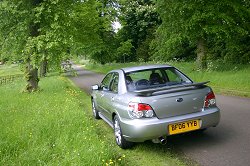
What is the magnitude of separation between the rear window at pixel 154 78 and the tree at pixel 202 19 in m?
11.4

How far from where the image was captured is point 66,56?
16.3 meters

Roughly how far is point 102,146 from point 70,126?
1959 mm

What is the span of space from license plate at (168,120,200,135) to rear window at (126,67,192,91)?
4.31 ft

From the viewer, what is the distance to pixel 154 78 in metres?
7.39

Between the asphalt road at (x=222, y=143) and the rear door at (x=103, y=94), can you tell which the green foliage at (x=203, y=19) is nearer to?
the asphalt road at (x=222, y=143)

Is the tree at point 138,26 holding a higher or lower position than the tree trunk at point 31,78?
higher

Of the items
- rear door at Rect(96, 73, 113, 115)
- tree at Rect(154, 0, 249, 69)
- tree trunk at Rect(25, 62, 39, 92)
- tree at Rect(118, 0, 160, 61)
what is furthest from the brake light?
tree at Rect(118, 0, 160, 61)

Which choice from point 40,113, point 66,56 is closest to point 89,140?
point 40,113

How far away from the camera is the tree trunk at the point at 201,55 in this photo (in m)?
21.0

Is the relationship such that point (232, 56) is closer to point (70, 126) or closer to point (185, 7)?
point (185, 7)

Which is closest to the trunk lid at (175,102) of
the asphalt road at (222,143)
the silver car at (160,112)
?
the silver car at (160,112)

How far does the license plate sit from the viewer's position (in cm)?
595

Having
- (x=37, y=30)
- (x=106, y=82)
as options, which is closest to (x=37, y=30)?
(x=37, y=30)

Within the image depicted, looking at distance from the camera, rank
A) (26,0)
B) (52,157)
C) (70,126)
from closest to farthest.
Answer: (52,157)
(70,126)
(26,0)
